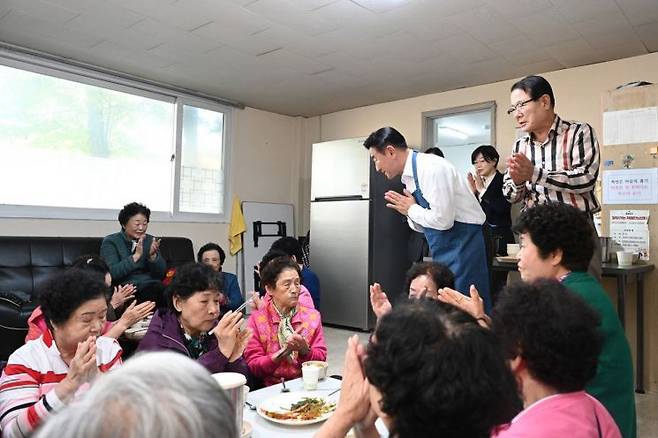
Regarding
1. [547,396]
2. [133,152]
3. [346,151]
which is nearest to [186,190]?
[133,152]

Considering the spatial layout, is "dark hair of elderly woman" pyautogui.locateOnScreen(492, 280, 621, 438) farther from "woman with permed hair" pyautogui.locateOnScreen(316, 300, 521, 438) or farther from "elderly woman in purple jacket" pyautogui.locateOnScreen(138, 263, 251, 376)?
"elderly woman in purple jacket" pyautogui.locateOnScreen(138, 263, 251, 376)

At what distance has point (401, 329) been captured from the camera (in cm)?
72

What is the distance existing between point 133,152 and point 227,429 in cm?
470

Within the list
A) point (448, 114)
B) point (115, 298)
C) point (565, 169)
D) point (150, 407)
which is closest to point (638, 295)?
point (565, 169)

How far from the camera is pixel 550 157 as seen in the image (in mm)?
2051

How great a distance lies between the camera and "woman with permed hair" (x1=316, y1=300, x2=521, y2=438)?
0.66 meters

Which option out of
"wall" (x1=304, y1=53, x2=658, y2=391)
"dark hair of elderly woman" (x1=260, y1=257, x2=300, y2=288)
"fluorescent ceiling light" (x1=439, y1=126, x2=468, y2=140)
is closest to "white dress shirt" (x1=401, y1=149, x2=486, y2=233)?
"dark hair of elderly woman" (x1=260, y1=257, x2=300, y2=288)

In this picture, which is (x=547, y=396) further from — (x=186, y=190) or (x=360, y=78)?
(x=186, y=190)

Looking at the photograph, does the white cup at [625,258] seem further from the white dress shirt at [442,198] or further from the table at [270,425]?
the table at [270,425]

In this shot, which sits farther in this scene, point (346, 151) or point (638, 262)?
point (346, 151)

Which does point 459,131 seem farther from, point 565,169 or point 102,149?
point 102,149

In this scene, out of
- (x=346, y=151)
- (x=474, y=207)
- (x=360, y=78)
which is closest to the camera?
(x=474, y=207)

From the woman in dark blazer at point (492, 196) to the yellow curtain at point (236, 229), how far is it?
2.74 meters

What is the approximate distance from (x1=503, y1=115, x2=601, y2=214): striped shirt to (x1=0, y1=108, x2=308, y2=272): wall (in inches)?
151
